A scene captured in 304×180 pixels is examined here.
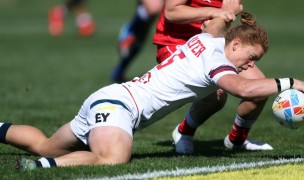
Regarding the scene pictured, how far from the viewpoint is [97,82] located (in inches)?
599

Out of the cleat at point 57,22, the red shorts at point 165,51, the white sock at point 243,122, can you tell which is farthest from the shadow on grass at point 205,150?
the cleat at point 57,22

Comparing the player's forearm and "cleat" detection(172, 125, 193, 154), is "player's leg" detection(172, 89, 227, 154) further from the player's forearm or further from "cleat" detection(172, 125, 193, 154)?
the player's forearm

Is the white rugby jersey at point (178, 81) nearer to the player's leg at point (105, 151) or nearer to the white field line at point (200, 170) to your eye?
the player's leg at point (105, 151)

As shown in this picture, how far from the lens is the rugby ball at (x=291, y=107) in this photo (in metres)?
6.62

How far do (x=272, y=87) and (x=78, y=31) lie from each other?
22481mm

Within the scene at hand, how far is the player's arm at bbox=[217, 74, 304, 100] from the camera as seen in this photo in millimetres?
6422

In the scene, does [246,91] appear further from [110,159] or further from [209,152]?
[209,152]

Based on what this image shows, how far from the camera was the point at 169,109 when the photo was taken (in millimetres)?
7203

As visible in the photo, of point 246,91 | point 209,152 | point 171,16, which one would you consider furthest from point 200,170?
point 171,16

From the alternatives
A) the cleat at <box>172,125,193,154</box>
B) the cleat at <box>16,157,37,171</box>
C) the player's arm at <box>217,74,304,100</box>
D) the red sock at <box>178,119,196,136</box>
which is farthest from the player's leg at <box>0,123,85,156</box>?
the player's arm at <box>217,74,304,100</box>

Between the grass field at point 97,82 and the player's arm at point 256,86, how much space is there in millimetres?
778

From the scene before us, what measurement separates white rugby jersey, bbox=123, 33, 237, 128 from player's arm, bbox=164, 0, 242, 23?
53cm

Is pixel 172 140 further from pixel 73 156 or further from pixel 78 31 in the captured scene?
pixel 78 31

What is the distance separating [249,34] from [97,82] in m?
8.56
